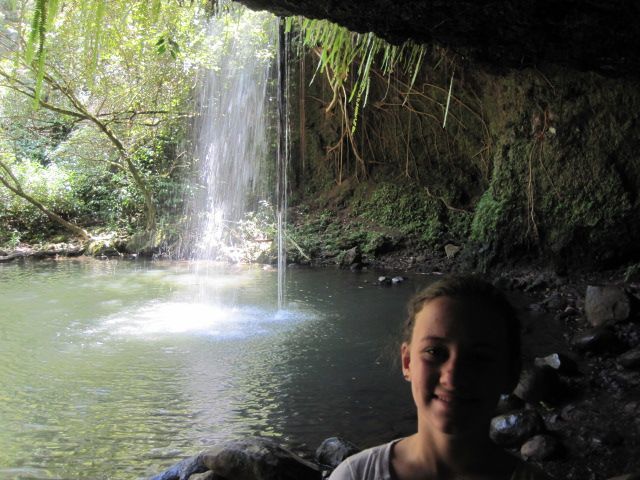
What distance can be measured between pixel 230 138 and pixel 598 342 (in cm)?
1108

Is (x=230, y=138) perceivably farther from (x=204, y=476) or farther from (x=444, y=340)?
(x=444, y=340)

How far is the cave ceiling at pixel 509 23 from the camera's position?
3.13 meters

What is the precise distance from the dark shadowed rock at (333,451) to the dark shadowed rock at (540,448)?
3.30 ft

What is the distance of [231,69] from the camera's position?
12695 mm

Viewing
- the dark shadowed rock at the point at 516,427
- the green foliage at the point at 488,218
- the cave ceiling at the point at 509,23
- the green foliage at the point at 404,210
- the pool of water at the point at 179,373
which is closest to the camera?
the cave ceiling at the point at 509,23

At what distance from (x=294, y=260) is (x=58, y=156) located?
7699 millimetres

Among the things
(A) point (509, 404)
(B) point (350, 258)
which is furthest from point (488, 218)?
(A) point (509, 404)

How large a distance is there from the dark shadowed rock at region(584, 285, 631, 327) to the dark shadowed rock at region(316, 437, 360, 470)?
3558mm

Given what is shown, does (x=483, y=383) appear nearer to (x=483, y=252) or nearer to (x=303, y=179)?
(x=483, y=252)

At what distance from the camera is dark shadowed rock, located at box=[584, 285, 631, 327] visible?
5.76m

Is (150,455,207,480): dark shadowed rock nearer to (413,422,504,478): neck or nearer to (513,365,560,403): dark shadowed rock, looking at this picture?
(513,365,560,403): dark shadowed rock

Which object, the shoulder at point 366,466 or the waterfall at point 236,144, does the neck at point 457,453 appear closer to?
the shoulder at point 366,466

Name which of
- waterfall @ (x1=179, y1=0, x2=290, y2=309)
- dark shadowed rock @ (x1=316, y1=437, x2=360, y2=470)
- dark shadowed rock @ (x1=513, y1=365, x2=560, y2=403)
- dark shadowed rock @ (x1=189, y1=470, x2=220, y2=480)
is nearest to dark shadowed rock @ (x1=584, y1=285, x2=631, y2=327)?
dark shadowed rock @ (x1=513, y1=365, x2=560, y2=403)

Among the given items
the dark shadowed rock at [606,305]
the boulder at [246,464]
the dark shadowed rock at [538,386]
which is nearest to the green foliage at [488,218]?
the dark shadowed rock at [606,305]
